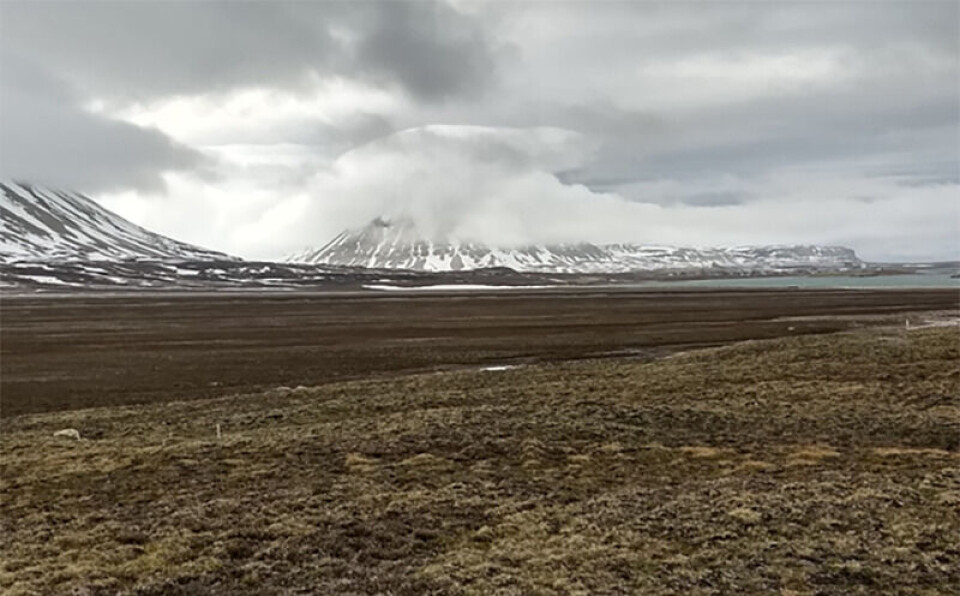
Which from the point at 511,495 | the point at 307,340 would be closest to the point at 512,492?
the point at 511,495

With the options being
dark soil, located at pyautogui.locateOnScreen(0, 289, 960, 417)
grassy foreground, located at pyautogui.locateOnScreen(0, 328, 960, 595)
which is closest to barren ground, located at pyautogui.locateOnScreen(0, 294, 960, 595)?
grassy foreground, located at pyautogui.locateOnScreen(0, 328, 960, 595)

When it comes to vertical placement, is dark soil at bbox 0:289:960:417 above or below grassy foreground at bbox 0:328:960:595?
below

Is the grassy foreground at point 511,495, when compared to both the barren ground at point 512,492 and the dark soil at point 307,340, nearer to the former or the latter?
the barren ground at point 512,492

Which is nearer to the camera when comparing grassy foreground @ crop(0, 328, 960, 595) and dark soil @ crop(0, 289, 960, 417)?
grassy foreground @ crop(0, 328, 960, 595)

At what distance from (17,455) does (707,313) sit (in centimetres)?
6945

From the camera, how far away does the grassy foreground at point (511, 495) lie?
10.7 m

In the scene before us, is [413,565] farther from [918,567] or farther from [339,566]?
[918,567]

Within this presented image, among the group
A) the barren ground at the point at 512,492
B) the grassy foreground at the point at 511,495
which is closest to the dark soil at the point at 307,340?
the barren ground at the point at 512,492

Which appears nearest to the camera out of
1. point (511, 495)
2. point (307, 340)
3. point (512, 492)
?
point (511, 495)

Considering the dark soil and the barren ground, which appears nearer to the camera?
the barren ground

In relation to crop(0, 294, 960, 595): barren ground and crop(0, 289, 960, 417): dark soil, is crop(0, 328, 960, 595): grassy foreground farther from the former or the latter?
crop(0, 289, 960, 417): dark soil

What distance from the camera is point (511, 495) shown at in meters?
14.6

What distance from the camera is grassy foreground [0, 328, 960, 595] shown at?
1072 cm

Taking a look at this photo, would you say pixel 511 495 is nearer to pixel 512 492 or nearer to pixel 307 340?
pixel 512 492
